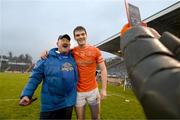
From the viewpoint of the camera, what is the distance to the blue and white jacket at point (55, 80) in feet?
14.4

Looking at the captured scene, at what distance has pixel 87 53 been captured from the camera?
519 cm

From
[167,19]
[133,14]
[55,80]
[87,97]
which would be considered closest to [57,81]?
[55,80]

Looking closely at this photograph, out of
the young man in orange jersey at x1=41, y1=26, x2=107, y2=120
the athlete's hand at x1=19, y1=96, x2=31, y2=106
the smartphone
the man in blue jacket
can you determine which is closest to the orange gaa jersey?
the young man in orange jersey at x1=41, y1=26, x2=107, y2=120

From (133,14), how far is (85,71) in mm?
3576

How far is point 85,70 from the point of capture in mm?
5074

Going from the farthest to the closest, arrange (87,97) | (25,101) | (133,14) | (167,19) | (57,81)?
(167,19) < (87,97) < (57,81) < (25,101) < (133,14)

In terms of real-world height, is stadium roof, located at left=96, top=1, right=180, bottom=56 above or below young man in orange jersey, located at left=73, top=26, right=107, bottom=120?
above

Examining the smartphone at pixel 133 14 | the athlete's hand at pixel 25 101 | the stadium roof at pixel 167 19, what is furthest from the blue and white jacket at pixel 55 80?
the stadium roof at pixel 167 19

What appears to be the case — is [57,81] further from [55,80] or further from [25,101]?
[25,101]

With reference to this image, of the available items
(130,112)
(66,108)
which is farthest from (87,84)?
(130,112)

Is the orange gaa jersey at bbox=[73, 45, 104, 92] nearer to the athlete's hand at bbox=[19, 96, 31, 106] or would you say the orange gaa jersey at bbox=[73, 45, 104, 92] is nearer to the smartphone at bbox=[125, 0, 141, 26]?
the athlete's hand at bbox=[19, 96, 31, 106]

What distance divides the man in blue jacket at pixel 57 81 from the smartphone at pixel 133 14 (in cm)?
289

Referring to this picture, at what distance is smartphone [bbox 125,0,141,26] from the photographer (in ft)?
4.86

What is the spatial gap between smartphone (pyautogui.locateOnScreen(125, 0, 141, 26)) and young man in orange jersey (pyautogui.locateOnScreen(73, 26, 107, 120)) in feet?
11.5
